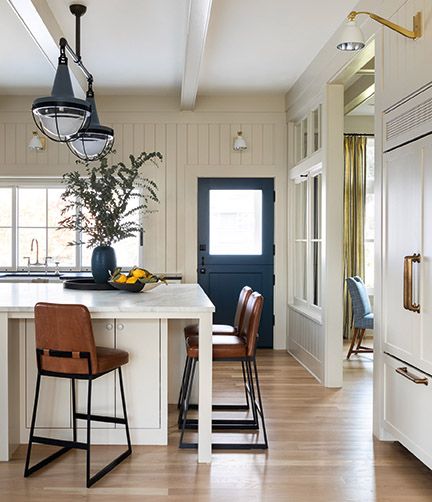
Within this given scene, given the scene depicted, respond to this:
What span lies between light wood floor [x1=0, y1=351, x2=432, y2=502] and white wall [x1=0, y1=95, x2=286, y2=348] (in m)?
3.14

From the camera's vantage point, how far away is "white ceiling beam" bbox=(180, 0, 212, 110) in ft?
13.0

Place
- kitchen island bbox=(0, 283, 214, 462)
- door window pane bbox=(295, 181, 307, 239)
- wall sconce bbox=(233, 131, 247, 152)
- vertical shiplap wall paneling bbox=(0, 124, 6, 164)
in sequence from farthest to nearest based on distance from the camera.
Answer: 1. vertical shiplap wall paneling bbox=(0, 124, 6, 164)
2. wall sconce bbox=(233, 131, 247, 152)
3. door window pane bbox=(295, 181, 307, 239)
4. kitchen island bbox=(0, 283, 214, 462)

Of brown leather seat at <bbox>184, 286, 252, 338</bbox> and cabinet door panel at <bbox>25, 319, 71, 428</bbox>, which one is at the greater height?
brown leather seat at <bbox>184, 286, 252, 338</bbox>

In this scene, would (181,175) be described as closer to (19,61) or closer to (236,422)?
(19,61)

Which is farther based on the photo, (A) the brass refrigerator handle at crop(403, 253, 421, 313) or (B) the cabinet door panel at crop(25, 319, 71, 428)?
(B) the cabinet door panel at crop(25, 319, 71, 428)

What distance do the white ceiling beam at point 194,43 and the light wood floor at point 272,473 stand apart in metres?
2.74

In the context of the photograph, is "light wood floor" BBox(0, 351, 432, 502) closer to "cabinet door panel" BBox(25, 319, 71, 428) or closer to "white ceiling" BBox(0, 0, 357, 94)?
"cabinet door panel" BBox(25, 319, 71, 428)

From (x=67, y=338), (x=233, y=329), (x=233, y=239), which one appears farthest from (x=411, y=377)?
(x=233, y=239)

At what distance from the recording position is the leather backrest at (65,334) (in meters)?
3.08

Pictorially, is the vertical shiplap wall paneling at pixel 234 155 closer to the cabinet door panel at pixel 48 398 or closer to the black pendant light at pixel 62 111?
the black pendant light at pixel 62 111

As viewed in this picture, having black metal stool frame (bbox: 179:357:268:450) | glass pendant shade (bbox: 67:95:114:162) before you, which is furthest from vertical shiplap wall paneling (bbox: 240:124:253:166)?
black metal stool frame (bbox: 179:357:268:450)

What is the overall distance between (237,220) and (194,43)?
2770 mm

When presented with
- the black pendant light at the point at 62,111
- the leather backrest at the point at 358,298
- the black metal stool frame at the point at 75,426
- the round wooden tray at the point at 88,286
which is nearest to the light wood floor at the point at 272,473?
the black metal stool frame at the point at 75,426

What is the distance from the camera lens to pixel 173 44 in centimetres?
523
